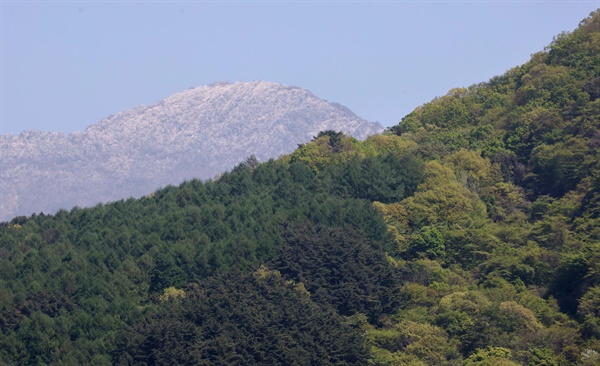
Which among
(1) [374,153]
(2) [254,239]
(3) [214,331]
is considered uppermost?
(1) [374,153]

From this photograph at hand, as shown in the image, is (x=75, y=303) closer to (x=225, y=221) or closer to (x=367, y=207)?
(x=225, y=221)

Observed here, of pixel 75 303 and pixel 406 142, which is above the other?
pixel 406 142

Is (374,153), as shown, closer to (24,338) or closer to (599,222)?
(599,222)

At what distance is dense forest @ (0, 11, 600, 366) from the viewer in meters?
47.2

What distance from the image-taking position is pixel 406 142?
74.6 metres

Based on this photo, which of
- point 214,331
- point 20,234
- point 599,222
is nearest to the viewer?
point 214,331

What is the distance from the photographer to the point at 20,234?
6619cm

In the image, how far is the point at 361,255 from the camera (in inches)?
2174

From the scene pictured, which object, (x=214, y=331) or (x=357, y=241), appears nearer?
(x=214, y=331)

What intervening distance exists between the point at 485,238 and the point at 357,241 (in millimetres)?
6835

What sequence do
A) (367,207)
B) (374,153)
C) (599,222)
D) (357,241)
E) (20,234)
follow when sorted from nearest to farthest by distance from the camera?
(599,222), (357,241), (367,207), (20,234), (374,153)

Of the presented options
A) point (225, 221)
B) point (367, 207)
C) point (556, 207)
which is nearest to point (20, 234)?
point (225, 221)

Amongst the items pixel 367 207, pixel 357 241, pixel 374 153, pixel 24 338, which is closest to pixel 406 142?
pixel 374 153

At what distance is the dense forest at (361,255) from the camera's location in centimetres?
4716
